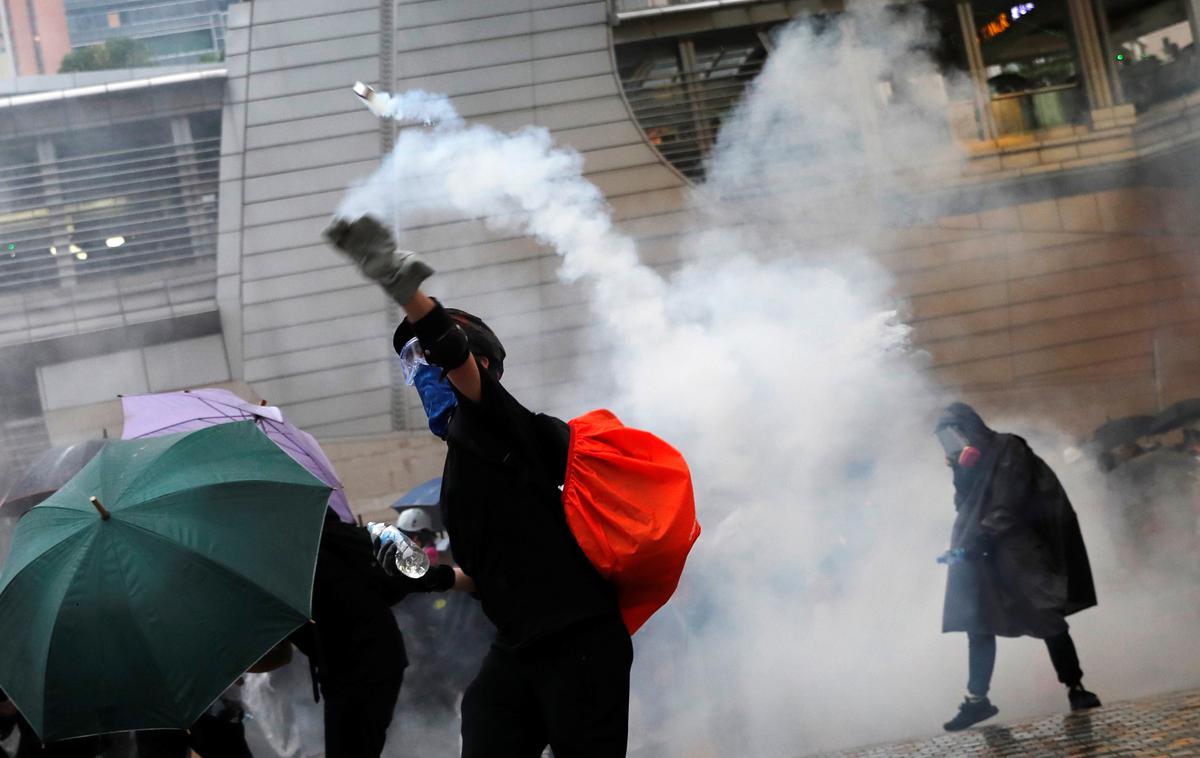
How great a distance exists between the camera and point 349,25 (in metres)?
9.13

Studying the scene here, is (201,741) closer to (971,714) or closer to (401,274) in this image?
(401,274)

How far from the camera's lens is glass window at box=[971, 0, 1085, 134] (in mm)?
10031

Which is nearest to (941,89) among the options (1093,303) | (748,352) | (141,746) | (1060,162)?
(1060,162)

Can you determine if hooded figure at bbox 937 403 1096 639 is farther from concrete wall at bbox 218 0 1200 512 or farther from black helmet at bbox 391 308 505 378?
concrete wall at bbox 218 0 1200 512

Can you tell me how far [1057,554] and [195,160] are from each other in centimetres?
693

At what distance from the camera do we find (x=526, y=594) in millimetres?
2406

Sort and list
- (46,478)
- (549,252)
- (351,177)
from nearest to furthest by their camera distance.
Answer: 1. (46,478)
2. (549,252)
3. (351,177)

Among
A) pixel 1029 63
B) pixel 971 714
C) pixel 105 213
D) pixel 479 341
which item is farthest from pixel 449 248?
pixel 479 341

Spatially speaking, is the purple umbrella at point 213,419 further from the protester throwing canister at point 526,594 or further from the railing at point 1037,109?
the railing at point 1037,109

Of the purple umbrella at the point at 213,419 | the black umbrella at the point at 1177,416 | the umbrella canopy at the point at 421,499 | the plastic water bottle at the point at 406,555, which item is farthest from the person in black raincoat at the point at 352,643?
the black umbrella at the point at 1177,416

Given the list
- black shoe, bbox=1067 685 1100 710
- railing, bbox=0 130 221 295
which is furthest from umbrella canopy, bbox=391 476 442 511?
black shoe, bbox=1067 685 1100 710

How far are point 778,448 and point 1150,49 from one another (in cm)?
601

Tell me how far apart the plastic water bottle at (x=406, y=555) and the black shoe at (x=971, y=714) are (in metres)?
3.10

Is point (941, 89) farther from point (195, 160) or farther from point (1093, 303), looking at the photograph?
point (195, 160)
